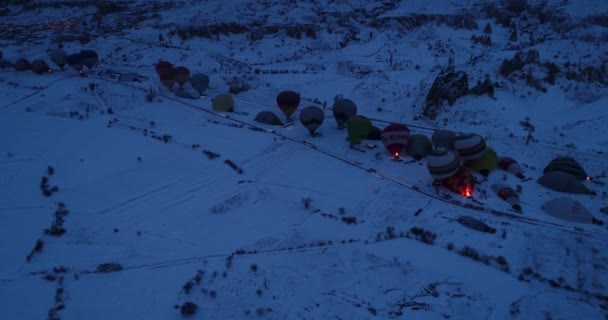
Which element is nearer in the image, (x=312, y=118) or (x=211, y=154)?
(x=211, y=154)

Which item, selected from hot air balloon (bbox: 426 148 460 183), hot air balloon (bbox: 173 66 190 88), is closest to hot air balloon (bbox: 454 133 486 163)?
hot air balloon (bbox: 426 148 460 183)

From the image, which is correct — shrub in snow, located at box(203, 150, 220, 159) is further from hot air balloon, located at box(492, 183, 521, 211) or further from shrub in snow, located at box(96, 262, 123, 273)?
hot air balloon, located at box(492, 183, 521, 211)

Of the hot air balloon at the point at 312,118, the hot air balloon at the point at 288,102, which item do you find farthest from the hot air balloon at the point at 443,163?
the hot air balloon at the point at 288,102

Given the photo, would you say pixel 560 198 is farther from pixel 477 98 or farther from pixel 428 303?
pixel 477 98

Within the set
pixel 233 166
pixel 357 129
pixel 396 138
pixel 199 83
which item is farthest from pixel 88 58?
pixel 396 138

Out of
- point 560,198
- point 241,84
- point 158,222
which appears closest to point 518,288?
point 560,198

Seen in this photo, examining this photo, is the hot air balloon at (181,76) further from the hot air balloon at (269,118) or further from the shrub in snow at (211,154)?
the shrub in snow at (211,154)

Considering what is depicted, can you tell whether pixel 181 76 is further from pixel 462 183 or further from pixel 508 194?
pixel 508 194
